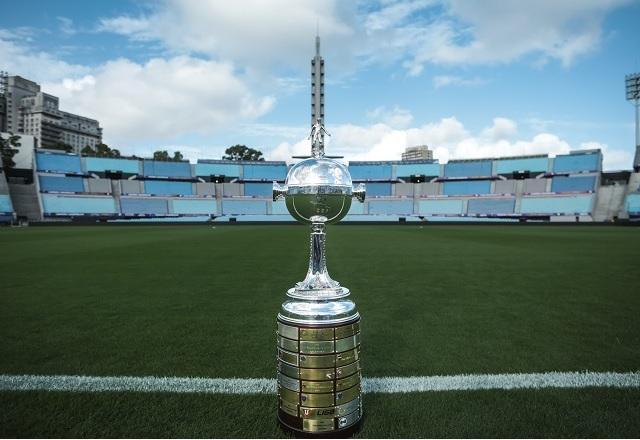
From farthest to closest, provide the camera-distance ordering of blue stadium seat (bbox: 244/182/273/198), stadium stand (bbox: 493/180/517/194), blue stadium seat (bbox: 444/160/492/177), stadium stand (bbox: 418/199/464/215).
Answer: blue stadium seat (bbox: 244/182/273/198), blue stadium seat (bbox: 444/160/492/177), stadium stand (bbox: 418/199/464/215), stadium stand (bbox: 493/180/517/194)

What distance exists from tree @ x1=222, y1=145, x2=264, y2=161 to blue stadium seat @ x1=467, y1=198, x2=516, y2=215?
4127 centimetres

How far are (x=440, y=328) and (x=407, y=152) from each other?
138483 millimetres

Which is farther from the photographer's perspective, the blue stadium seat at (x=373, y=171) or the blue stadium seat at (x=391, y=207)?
the blue stadium seat at (x=373, y=171)

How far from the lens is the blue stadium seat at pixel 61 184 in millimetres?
41919

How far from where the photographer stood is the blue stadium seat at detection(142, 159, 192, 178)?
48594 millimetres

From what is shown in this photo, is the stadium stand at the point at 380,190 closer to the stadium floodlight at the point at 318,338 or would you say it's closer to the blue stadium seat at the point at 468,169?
the blue stadium seat at the point at 468,169

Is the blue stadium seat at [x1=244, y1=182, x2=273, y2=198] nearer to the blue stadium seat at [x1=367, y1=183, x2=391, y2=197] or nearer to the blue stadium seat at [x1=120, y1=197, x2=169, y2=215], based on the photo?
the blue stadium seat at [x1=120, y1=197, x2=169, y2=215]

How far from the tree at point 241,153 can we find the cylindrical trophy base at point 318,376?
238 ft

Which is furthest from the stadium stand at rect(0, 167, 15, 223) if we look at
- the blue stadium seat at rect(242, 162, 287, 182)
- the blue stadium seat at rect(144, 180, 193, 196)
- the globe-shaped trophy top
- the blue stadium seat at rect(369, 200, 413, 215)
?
the globe-shaped trophy top

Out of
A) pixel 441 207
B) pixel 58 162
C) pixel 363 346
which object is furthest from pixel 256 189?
pixel 363 346

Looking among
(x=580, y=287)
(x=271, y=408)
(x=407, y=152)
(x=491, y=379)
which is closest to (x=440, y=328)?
(x=491, y=379)

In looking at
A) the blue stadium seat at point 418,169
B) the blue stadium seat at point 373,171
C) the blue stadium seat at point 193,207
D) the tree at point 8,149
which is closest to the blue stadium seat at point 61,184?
the tree at point 8,149

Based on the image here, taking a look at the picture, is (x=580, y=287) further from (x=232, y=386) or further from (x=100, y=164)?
(x=100, y=164)

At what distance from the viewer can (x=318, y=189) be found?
1.97 metres
